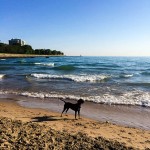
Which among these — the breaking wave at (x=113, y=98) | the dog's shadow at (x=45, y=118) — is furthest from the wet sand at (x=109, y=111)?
the dog's shadow at (x=45, y=118)

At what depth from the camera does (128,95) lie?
16797mm

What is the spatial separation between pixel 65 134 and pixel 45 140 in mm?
924

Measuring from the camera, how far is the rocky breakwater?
663 centimetres

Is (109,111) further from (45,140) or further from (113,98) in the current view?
(45,140)

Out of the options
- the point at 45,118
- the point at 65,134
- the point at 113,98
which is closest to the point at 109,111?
the point at 113,98

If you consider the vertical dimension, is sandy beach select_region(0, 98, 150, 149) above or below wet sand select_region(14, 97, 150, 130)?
above

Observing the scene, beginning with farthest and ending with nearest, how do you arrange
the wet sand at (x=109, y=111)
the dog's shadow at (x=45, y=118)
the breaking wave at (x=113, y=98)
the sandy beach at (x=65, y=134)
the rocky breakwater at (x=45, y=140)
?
the breaking wave at (x=113, y=98) → the wet sand at (x=109, y=111) → the dog's shadow at (x=45, y=118) → the sandy beach at (x=65, y=134) → the rocky breakwater at (x=45, y=140)

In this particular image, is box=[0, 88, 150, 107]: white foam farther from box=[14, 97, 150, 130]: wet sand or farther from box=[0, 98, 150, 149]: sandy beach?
box=[0, 98, 150, 149]: sandy beach

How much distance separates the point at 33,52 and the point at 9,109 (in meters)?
162

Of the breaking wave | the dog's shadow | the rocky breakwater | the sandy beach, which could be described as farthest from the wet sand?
the rocky breakwater

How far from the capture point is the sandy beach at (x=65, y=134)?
6.83 m

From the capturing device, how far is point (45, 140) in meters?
7.02

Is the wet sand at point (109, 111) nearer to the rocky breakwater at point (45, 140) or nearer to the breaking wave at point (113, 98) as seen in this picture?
the breaking wave at point (113, 98)

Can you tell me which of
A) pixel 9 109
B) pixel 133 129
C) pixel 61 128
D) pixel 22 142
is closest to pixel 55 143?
pixel 22 142
